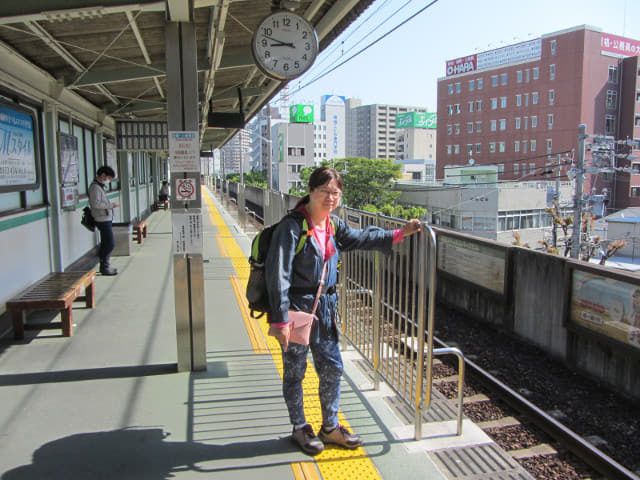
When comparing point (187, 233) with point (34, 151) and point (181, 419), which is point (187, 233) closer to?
point (181, 419)

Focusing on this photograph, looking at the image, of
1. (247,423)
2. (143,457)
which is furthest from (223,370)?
(143,457)

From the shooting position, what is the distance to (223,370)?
421 cm

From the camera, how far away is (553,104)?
65812 millimetres

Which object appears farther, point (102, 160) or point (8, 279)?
point (102, 160)

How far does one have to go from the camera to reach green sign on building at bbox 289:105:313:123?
97.6 metres

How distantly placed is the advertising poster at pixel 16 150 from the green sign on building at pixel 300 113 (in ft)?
309

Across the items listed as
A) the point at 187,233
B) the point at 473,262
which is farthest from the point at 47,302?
the point at 473,262

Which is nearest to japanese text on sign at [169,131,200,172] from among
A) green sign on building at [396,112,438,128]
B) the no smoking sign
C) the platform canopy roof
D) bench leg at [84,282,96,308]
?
the no smoking sign

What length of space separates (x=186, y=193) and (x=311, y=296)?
165cm

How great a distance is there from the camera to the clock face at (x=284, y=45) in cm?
495

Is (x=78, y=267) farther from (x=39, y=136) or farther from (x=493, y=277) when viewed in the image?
(x=493, y=277)

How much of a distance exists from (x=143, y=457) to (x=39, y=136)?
5382 millimetres

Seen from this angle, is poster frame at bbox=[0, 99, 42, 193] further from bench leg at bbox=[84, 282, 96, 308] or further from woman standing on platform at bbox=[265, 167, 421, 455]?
woman standing on platform at bbox=[265, 167, 421, 455]

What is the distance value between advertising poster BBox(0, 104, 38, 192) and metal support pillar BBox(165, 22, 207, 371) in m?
2.57
